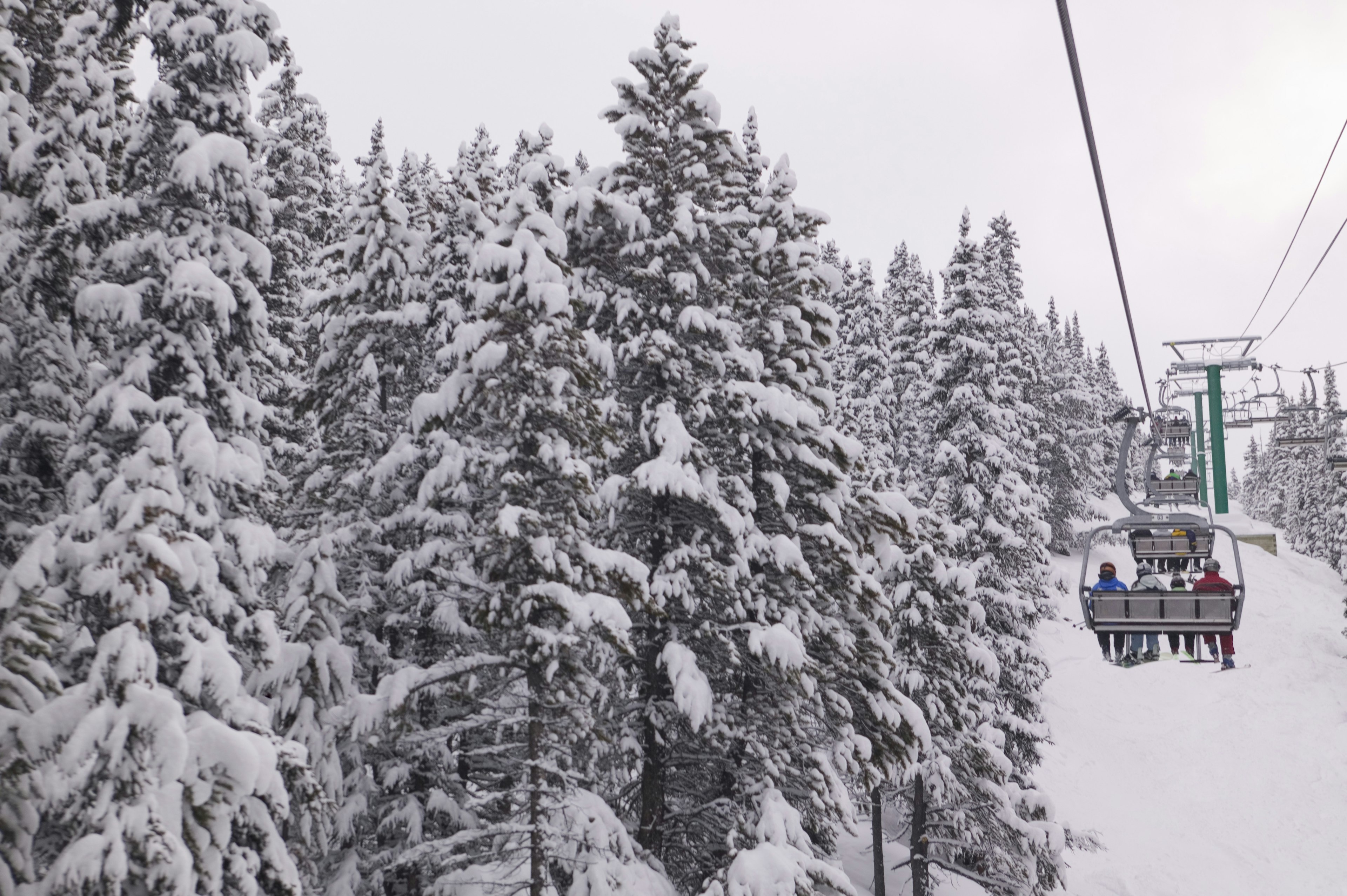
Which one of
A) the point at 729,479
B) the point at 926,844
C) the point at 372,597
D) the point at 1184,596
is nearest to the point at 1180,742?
the point at 926,844

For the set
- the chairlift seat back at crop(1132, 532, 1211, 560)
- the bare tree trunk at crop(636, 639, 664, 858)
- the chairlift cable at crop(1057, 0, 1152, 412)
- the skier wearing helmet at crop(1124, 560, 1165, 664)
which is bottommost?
the bare tree trunk at crop(636, 639, 664, 858)

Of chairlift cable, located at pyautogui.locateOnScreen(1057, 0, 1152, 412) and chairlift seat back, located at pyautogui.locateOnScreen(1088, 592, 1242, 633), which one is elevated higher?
chairlift cable, located at pyautogui.locateOnScreen(1057, 0, 1152, 412)

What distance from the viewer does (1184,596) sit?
51.0 ft

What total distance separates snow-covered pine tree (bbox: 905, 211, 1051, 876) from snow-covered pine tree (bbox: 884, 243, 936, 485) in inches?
545

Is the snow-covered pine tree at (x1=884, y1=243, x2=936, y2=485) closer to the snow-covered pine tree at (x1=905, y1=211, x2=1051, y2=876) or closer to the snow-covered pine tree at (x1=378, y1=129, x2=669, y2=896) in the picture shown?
the snow-covered pine tree at (x1=905, y1=211, x2=1051, y2=876)

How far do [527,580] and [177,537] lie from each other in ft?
14.0

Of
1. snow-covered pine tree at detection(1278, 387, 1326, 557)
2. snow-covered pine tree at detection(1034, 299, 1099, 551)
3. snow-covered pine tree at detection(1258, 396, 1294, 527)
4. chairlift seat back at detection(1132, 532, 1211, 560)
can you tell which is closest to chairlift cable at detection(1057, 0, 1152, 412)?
chairlift seat back at detection(1132, 532, 1211, 560)

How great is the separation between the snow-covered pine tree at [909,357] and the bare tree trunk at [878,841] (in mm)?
18880

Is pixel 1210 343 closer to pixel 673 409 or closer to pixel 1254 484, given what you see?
pixel 673 409

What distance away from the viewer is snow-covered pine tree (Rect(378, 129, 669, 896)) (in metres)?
11.7

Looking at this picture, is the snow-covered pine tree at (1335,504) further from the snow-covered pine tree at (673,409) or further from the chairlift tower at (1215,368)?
the snow-covered pine tree at (673,409)

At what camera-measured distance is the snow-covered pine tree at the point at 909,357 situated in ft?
133

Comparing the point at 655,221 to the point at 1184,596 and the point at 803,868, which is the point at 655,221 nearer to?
the point at 803,868

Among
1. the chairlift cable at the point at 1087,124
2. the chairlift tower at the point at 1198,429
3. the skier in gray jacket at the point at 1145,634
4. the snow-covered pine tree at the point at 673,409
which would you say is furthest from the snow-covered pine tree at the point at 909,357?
the chairlift cable at the point at 1087,124
